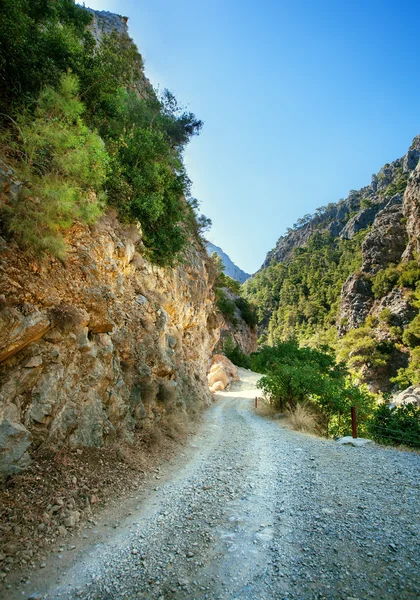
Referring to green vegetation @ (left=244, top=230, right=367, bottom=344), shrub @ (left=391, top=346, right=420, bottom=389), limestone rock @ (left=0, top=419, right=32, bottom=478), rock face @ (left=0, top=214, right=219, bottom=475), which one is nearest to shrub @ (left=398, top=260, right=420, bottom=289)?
shrub @ (left=391, top=346, right=420, bottom=389)

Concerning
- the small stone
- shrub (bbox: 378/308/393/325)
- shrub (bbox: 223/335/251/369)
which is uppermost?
shrub (bbox: 378/308/393/325)

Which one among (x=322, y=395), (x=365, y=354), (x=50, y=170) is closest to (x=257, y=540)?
(x=50, y=170)

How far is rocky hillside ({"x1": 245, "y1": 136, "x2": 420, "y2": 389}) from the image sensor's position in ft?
146

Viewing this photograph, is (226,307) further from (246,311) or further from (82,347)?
(82,347)

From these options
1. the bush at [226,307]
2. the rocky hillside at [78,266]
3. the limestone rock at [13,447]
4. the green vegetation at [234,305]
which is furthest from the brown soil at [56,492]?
the green vegetation at [234,305]

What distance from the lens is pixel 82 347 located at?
18.6 feet

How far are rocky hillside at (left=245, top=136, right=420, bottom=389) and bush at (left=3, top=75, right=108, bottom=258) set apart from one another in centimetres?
4438

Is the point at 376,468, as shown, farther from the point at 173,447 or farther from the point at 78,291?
the point at 78,291

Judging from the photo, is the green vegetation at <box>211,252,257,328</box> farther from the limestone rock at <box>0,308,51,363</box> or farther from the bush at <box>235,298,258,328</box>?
the limestone rock at <box>0,308,51,363</box>

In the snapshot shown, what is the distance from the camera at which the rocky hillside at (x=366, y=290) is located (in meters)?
44.5

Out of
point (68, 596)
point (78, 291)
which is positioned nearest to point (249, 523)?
point (68, 596)

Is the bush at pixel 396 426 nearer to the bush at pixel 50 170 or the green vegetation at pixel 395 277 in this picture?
the bush at pixel 50 170

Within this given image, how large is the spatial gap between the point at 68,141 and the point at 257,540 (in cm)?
751

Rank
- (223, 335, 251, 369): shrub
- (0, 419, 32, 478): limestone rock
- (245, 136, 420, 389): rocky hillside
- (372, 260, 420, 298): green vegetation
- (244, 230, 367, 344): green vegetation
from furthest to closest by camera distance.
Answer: (244, 230, 367, 344): green vegetation
(372, 260, 420, 298): green vegetation
(223, 335, 251, 369): shrub
(245, 136, 420, 389): rocky hillside
(0, 419, 32, 478): limestone rock
